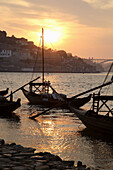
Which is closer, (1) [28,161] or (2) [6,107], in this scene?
(1) [28,161]

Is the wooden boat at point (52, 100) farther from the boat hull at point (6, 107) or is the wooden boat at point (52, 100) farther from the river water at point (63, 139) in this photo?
the river water at point (63, 139)

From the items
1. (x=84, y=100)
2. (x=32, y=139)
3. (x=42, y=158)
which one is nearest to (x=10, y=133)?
(x=32, y=139)

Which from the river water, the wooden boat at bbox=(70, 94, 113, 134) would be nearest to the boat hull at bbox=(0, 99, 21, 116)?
the river water

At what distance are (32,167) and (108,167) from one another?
5.04 meters

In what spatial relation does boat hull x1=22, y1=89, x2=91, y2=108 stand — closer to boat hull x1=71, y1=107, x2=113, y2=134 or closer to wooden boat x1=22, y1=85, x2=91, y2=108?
wooden boat x1=22, y1=85, x2=91, y2=108

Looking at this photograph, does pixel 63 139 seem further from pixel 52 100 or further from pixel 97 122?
pixel 52 100

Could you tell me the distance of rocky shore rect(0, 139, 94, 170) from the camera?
1179 centimetres

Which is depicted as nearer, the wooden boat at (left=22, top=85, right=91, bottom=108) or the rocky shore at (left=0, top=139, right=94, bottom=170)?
the rocky shore at (left=0, top=139, right=94, bottom=170)

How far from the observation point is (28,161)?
12609mm

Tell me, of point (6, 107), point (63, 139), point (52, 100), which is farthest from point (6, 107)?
point (63, 139)

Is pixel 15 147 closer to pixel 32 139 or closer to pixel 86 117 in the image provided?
pixel 32 139

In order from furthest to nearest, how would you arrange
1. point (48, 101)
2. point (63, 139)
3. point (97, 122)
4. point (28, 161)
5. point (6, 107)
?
point (48, 101) → point (6, 107) → point (97, 122) → point (63, 139) → point (28, 161)

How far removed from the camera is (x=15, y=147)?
14.9 metres

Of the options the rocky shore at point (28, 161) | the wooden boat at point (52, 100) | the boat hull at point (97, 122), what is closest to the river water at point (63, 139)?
the boat hull at point (97, 122)
